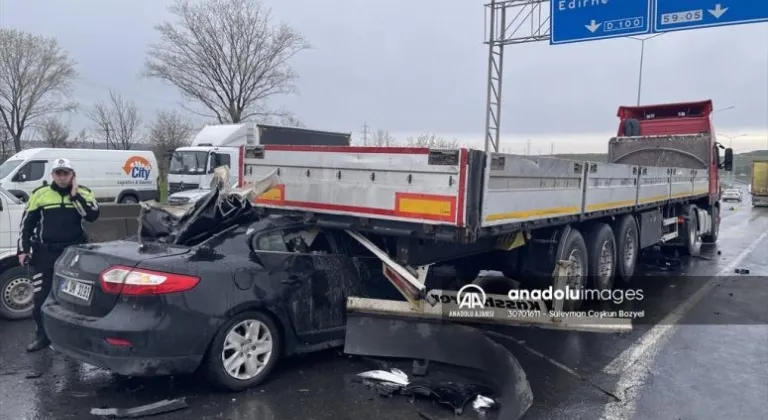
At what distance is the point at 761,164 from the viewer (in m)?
34.1

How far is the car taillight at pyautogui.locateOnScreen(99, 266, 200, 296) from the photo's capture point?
409 cm

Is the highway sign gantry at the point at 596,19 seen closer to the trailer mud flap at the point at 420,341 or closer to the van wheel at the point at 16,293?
the trailer mud flap at the point at 420,341

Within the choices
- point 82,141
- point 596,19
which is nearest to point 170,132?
point 82,141

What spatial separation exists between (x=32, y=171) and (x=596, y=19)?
16827 mm

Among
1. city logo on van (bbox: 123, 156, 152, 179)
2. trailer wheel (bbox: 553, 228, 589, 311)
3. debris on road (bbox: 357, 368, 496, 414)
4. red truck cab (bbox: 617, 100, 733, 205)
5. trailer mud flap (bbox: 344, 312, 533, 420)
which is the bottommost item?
debris on road (bbox: 357, 368, 496, 414)

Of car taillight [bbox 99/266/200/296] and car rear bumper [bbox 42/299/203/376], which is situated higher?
car taillight [bbox 99/266/200/296]

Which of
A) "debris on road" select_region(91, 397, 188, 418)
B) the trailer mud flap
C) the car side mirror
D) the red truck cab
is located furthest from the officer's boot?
the car side mirror

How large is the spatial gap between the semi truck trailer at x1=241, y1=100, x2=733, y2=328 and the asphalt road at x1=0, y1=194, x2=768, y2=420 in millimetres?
724

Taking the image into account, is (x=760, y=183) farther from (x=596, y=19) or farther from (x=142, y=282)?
(x=142, y=282)

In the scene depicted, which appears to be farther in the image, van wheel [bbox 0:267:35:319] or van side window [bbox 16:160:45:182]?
van side window [bbox 16:160:45:182]

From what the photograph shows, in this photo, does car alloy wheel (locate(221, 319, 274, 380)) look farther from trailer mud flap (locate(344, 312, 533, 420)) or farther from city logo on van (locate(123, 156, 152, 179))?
city logo on van (locate(123, 156, 152, 179))

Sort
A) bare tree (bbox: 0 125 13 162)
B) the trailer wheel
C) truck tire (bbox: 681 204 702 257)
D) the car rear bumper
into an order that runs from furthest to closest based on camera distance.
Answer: bare tree (bbox: 0 125 13 162), truck tire (bbox: 681 204 702 257), the trailer wheel, the car rear bumper

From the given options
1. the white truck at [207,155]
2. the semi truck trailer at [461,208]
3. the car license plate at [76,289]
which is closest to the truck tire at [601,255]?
the semi truck trailer at [461,208]

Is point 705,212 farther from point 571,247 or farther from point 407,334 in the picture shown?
point 407,334
